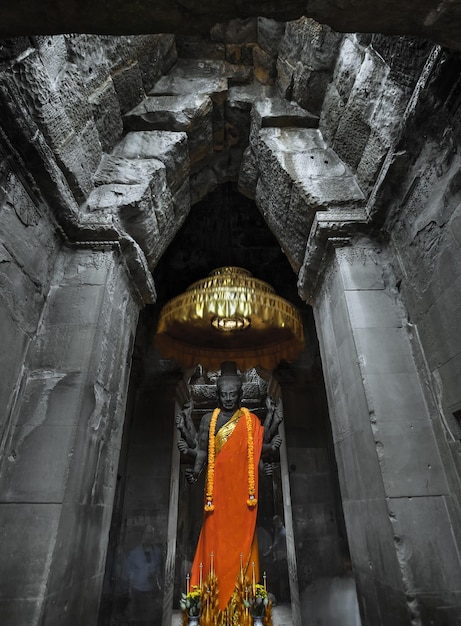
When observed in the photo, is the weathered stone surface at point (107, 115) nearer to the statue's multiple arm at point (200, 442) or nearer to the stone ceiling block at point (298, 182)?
the stone ceiling block at point (298, 182)

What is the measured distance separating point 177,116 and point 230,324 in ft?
8.86

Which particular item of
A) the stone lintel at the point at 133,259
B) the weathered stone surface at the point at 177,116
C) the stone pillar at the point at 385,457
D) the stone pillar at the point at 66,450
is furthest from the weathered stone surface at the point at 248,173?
the stone pillar at the point at 66,450

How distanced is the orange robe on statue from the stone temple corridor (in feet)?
5.33

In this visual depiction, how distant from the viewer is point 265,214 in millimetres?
4449

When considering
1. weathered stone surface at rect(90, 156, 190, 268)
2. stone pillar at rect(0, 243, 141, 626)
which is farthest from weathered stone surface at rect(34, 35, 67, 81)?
stone pillar at rect(0, 243, 141, 626)

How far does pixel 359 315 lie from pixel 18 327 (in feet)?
8.45

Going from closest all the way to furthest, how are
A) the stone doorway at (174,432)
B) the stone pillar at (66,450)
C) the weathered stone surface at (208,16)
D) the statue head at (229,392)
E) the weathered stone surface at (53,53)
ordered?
the weathered stone surface at (208,16) < the stone pillar at (66,450) < the weathered stone surface at (53,53) < the statue head at (229,392) < the stone doorway at (174,432)

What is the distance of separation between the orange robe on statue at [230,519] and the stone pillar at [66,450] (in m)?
1.67

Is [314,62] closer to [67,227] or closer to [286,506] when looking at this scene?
[67,227]

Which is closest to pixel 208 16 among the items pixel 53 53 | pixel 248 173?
pixel 53 53

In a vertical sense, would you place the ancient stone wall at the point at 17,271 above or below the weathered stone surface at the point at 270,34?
below

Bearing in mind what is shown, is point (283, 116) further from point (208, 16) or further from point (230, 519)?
point (230, 519)

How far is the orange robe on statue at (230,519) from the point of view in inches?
154

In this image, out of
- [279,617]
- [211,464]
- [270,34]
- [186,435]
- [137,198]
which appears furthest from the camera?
[279,617]
